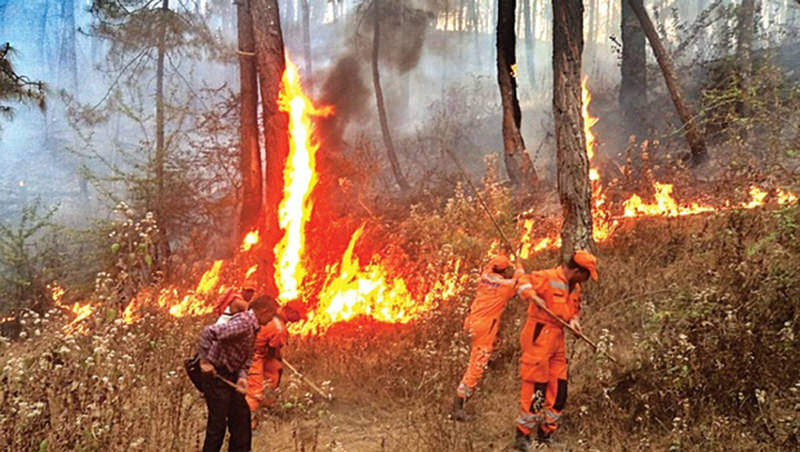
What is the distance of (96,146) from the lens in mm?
42469

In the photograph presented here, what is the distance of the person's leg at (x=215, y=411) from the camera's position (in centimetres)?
449

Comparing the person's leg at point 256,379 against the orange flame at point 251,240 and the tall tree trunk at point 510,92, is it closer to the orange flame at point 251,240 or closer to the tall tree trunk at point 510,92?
the orange flame at point 251,240

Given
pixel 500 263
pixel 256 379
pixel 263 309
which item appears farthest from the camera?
pixel 500 263

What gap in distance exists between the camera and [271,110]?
924 centimetres

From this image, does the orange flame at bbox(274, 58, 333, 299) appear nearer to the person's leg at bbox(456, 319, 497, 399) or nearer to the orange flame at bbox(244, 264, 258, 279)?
the orange flame at bbox(244, 264, 258, 279)

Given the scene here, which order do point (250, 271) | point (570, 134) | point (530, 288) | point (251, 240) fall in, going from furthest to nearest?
1. point (251, 240)
2. point (250, 271)
3. point (570, 134)
4. point (530, 288)

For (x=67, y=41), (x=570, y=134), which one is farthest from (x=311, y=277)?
(x=67, y=41)

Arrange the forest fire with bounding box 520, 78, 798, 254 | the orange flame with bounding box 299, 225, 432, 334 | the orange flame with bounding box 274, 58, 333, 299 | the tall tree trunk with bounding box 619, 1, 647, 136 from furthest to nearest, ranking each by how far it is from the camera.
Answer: the tall tree trunk with bounding box 619, 1, 647, 136
the forest fire with bounding box 520, 78, 798, 254
the orange flame with bounding box 274, 58, 333, 299
the orange flame with bounding box 299, 225, 432, 334

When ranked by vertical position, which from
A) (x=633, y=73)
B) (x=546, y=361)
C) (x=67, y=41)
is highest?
(x=67, y=41)

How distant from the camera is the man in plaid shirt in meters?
4.50

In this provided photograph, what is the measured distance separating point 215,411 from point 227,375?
1.04 feet

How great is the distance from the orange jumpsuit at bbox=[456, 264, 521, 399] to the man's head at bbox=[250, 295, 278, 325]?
2.25m

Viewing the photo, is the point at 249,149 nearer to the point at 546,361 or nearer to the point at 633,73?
the point at 546,361

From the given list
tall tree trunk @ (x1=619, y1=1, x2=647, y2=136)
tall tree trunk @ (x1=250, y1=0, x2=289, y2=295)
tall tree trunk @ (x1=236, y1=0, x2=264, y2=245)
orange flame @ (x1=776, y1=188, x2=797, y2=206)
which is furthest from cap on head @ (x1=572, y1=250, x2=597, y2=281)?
tall tree trunk @ (x1=619, y1=1, x2=647, y2=136)
